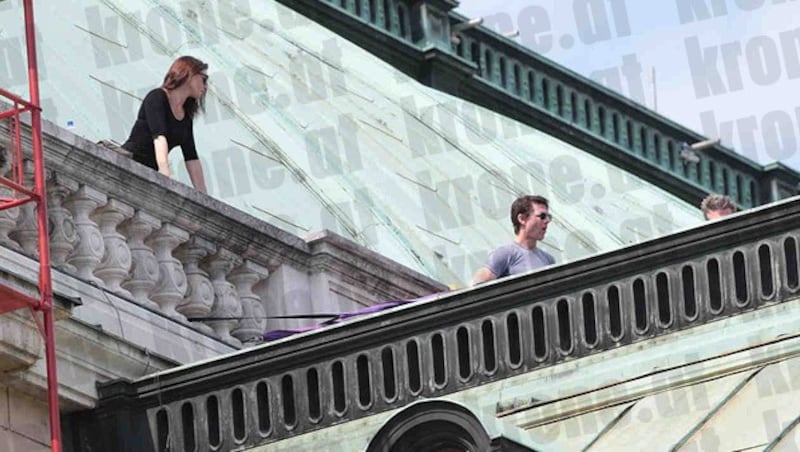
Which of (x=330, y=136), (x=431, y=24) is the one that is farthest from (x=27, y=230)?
(x=431, y=24)

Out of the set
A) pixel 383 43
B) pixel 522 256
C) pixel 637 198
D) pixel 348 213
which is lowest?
pixel 522 256

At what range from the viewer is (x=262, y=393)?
862 inches

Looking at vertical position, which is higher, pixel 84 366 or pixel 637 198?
pixel 637 198

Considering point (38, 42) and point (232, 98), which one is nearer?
point (38, 42)

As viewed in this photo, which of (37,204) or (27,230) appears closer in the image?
(37,204)

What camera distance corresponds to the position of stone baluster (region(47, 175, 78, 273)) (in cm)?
2209

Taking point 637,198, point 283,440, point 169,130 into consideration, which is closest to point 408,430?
point 283,440

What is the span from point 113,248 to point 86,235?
0.78 feet

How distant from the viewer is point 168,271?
75.0ft

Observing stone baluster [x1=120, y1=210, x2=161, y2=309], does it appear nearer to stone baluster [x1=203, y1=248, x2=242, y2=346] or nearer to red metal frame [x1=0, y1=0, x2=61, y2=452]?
stone baluster [x1=203, y1=248, x2=242, y2=346]

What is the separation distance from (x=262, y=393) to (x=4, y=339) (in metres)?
1.70

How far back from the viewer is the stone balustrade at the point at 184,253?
22.2m

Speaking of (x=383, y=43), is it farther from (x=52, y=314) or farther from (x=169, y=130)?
(x=52, y=314)

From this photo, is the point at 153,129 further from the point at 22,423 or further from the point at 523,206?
the point at 22,423
